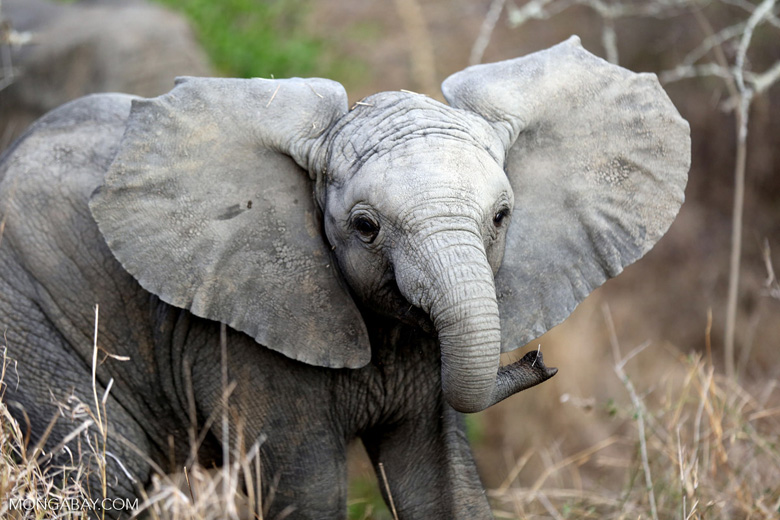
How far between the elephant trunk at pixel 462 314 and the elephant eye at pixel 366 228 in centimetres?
23

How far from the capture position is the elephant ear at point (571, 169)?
313cm

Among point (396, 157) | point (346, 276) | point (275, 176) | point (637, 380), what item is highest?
point (396, 157)

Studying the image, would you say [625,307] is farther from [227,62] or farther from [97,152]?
[97,152]

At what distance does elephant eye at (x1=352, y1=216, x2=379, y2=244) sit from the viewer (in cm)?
282

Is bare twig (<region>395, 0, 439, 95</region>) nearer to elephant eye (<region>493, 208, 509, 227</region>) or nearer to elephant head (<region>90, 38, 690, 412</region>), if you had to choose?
elephant head (<region>90, 38, 690, 412</region>)

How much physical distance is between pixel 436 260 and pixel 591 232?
79 centimetres

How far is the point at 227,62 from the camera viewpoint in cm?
764

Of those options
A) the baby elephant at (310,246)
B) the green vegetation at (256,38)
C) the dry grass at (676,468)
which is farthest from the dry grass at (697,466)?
the green vegetation at (256,38)

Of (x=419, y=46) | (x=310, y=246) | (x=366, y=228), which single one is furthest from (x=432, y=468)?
(x=419, y=46)

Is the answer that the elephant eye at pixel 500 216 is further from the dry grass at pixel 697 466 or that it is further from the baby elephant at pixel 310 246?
the dry grass at pixel 697 466

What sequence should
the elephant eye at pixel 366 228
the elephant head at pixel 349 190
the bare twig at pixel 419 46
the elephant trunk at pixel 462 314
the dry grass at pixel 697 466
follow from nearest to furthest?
1. the elephant trunk at pixel 462 314
2. the elephant eye at pixel 366 228
3. the elephant head at pixel 349 190
4. the dry grass at pixel 697 466
5. the bare twig at pixel 419 46

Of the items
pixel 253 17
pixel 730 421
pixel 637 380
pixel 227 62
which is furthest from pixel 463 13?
pixel 730 421

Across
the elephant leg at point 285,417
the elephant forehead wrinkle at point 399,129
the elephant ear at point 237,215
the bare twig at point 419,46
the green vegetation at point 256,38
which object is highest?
the elephant forehead wrinkle at point 399,129

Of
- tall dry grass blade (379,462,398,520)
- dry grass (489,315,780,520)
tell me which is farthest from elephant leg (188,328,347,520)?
dry grass (489,315,780,520)
